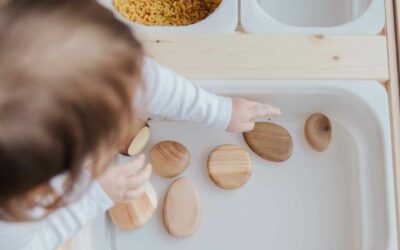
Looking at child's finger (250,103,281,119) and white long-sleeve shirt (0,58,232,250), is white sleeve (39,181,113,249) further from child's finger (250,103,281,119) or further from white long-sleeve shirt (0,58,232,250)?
child's finger (250,103,281,119)

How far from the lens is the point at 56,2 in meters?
0.49

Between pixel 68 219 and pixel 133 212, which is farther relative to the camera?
pixel 133 212

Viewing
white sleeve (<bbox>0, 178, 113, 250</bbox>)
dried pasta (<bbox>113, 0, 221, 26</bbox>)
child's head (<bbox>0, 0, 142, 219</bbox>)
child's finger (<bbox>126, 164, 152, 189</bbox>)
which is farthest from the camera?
dried pasta (<bbox>113, 0, 221, 26</bbox>)

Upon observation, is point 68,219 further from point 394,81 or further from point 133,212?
point 394,81

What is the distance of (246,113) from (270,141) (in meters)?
0.07

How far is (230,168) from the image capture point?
820mm

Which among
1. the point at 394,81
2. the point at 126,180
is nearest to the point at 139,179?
the point at 126,180

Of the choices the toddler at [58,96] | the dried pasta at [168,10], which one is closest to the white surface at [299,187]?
the dried pasta at [168,10]

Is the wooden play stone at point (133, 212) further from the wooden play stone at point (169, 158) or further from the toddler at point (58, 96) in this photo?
the toddler at point (58, 96)

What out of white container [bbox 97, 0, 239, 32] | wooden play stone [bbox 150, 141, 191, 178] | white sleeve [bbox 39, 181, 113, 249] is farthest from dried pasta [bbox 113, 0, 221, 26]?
white sleeve [bbox 39, 181, 113, 249]

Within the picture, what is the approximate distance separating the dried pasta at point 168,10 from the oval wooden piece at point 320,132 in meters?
0.22

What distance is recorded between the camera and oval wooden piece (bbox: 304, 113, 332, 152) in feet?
2.72

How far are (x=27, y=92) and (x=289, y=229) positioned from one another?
0.47 metres

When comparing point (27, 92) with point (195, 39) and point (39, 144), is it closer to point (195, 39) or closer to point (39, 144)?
point (39, 144)
